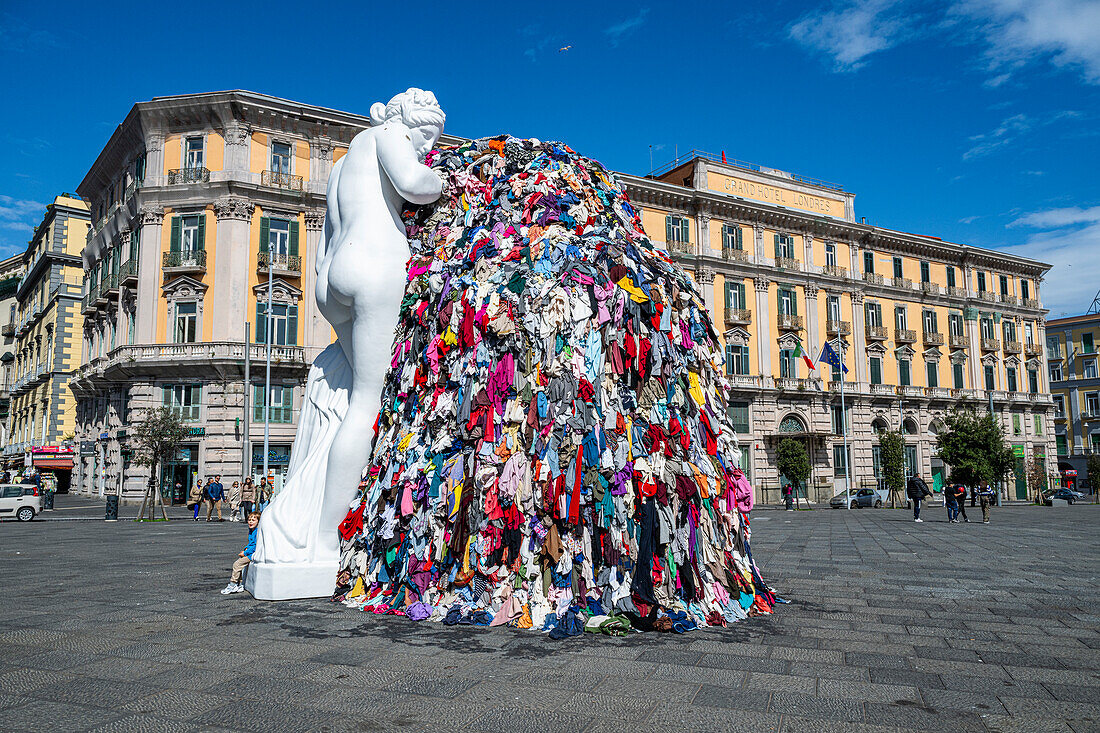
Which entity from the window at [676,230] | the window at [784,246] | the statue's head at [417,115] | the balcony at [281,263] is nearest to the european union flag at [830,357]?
the window at [784,246]

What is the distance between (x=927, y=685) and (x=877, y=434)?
1706 inches

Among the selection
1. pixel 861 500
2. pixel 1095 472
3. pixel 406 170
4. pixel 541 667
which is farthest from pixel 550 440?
pixel 1095 472

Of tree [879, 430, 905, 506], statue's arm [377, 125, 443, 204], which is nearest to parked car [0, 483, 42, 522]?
statue's arm [377, 125, 443, 204]

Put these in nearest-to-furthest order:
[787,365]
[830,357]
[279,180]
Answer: [279,180]
[830,357]
[787,365]

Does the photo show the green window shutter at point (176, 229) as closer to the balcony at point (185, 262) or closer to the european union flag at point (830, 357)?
the balcony at point (185, 262)

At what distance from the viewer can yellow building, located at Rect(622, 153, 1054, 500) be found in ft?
134

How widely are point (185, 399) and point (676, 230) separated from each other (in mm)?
24125

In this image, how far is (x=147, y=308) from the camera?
31062 millimetres

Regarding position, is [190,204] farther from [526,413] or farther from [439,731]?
[439,731]

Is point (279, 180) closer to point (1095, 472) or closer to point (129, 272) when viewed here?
point (129, 272)

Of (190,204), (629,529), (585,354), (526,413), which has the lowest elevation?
(629,529)

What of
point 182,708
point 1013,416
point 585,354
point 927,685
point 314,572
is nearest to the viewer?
point 182,708

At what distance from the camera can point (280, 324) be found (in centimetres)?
3183

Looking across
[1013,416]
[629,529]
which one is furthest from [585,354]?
[1013,416]
